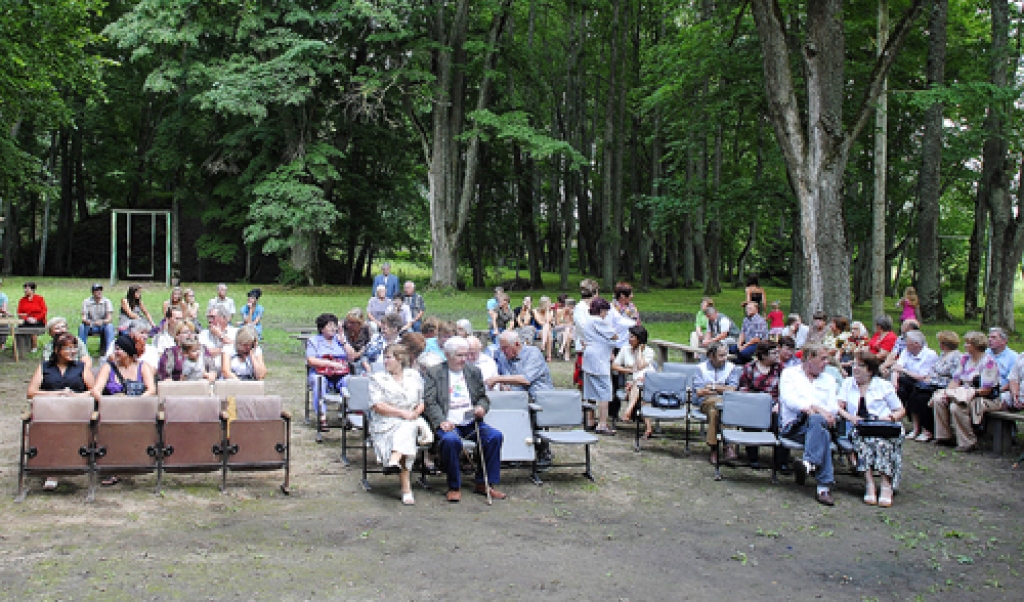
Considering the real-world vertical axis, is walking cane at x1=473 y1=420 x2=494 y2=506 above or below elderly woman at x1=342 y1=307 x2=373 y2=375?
below

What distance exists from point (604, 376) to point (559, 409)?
1.65 meters

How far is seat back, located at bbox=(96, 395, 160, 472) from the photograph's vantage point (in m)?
6.45

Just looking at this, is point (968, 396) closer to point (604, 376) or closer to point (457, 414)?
point (604, 376)

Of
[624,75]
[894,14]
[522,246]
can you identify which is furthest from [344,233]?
[894,14]

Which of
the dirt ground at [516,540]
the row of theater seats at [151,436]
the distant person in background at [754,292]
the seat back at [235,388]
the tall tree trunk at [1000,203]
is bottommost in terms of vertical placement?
the dirt ground at [516,540]

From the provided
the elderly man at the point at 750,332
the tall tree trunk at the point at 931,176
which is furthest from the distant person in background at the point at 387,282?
the tall tree trunk at the point at 931,176

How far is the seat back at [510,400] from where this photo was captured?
789 cm

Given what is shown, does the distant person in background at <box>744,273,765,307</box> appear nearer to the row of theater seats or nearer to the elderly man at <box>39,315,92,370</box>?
the row of theater seats

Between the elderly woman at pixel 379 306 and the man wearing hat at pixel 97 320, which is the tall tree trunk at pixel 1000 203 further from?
the man wearing hat at pixel 97 320

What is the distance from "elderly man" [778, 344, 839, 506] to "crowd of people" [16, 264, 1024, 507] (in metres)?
0.01

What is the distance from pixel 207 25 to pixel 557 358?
56.9ft

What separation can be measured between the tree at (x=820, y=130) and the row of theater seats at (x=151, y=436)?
10027 millimetres

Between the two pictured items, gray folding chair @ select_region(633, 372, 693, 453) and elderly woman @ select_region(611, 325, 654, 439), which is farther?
elderly woman @ select_region(611, 325, 654, 439)

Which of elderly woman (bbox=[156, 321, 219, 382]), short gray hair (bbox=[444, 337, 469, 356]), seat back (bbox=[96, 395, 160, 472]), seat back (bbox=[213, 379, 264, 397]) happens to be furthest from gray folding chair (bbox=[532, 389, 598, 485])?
seat back (bbox=[96, 395, 160, 472])
